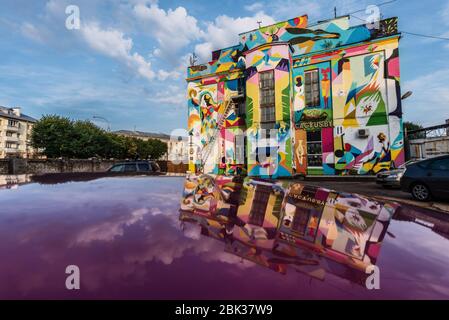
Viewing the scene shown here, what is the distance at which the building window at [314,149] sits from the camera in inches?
643

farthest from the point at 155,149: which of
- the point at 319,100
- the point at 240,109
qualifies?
the point at 319,100

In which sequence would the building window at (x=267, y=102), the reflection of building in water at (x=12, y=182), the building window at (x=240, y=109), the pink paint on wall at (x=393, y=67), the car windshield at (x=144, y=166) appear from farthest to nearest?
the building window at (x=240, y=109), the building window at (x=267, y=102), the pink paint on wall at (x=393, y=67), the car windshield at (x=144, y=166), the reflection of building in water at (x=12, y=182)

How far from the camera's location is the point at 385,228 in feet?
4.66

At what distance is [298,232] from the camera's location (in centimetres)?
116

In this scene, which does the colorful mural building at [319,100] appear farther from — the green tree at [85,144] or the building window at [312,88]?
Result: the green tree at [85,144]

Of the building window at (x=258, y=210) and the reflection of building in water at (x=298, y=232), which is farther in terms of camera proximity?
the building window at (x=258, y=210)

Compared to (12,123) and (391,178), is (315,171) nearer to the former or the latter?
(391,178)

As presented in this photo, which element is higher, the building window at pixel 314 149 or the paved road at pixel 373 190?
the building window at pixel 314 149

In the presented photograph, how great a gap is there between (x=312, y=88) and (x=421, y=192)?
450 inches

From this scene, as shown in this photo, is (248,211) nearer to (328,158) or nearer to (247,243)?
(247,243)

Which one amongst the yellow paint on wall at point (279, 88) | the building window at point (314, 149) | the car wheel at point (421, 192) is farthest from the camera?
the yellow paint on wall at point (279, 88)

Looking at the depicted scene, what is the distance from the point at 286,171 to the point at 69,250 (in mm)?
15992

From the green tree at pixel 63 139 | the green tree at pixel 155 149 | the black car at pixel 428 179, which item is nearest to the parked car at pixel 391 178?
the black car at pixel 428 179

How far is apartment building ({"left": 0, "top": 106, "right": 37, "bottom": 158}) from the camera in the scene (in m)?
54.0
